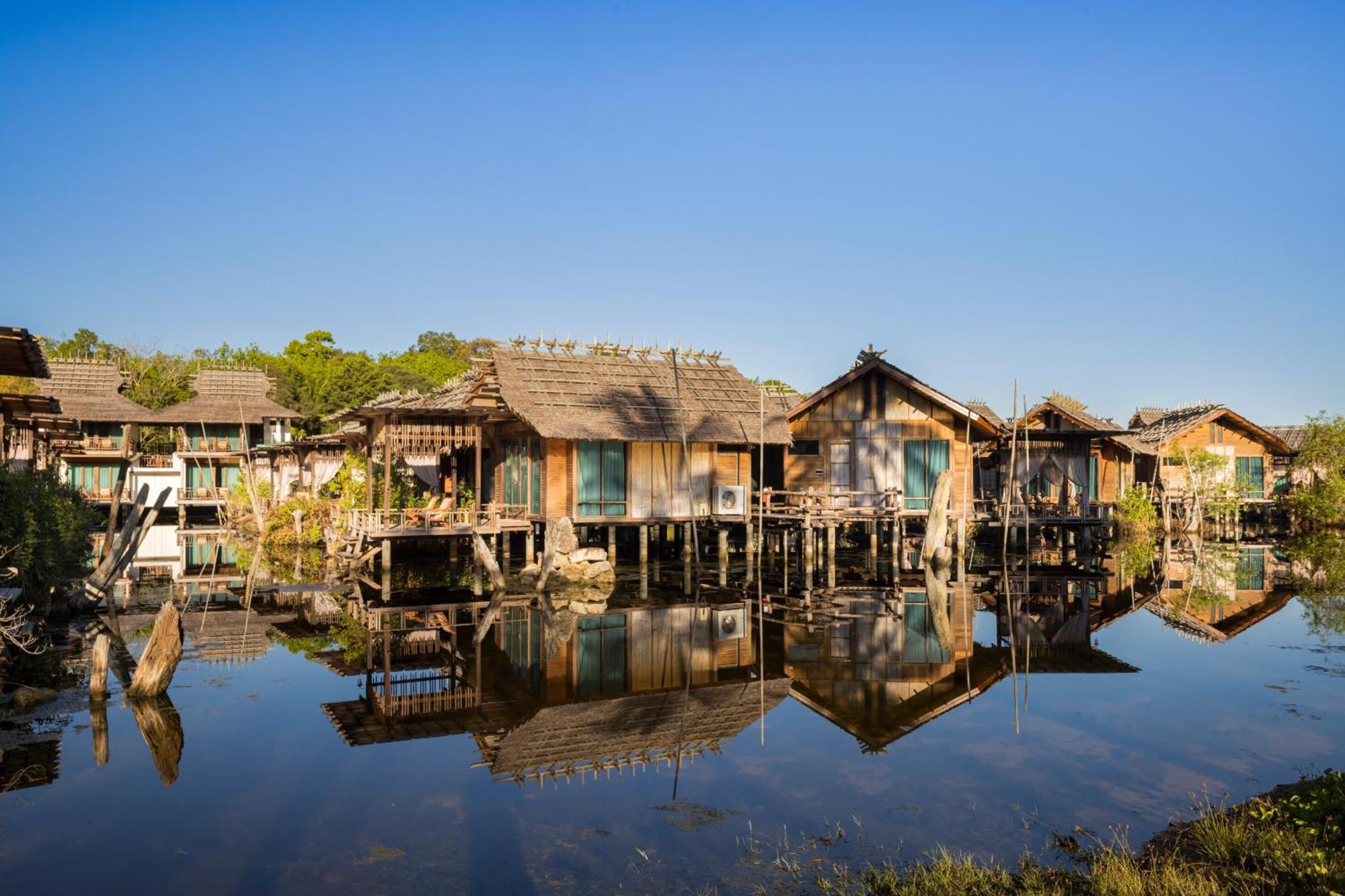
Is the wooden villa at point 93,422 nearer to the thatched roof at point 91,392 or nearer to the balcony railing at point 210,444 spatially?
the thatched roof at point 91,392

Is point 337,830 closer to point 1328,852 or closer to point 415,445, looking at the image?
point 1328,852

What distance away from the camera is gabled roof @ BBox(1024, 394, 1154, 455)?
3356 centimetres

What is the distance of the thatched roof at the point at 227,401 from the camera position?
41031mm

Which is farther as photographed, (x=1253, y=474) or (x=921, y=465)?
(x=1253, y=474)

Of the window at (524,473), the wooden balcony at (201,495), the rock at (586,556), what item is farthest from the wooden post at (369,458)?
the wooden balcony at (201,495)

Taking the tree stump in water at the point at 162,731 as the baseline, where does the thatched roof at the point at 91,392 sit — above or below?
above

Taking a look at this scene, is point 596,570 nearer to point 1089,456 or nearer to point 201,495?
point 1089,456

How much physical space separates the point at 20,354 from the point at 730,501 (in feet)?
55.6

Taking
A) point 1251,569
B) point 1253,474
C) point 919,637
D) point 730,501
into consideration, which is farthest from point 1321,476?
point 919,637

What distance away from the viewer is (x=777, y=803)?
349 inches

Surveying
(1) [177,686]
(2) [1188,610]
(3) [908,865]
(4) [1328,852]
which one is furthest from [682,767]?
(2) [1188,610]

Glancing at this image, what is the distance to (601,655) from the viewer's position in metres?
14.7

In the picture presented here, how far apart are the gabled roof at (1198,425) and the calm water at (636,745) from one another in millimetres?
26234

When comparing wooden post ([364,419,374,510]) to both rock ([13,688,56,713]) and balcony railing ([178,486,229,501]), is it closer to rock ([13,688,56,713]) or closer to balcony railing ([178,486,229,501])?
rock ([13,688,56,713])
